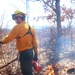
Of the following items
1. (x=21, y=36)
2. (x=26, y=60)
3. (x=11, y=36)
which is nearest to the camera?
(x=11, y=36)

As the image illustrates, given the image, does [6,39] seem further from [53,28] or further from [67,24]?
[67,24]

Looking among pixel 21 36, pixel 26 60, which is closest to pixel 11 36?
pixel 21 36

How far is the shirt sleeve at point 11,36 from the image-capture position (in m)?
4.32

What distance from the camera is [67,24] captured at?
44.6ft

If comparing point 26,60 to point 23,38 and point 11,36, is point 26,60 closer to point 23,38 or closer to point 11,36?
point 23,38

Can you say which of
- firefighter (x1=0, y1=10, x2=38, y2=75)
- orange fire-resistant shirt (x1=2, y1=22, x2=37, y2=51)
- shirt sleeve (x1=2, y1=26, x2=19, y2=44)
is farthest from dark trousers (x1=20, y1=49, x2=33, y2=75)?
shirt sleeve (x1=2, y1=26, x2=19, y2=44)

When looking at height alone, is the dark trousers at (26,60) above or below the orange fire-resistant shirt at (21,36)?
below

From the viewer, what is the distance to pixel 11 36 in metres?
4.34

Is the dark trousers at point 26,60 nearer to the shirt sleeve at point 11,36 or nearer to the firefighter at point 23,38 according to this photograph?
the firefighter at point 23,38

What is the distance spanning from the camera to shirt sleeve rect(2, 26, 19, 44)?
4.32 metres

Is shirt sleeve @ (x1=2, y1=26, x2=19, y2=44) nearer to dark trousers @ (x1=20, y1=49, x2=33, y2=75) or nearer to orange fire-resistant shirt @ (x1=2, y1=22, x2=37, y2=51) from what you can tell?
orange fire-resistant shirt @ (x1=2, y1=22, x2=37, y2=51)

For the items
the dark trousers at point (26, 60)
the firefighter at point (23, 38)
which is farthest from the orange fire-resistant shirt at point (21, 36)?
the dark trousers at point (26, 60)

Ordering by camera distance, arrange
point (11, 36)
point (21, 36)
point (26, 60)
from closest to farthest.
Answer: point (11, 36) < point (21, 36) < point (26, 60)

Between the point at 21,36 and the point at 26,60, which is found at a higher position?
the point at 21,36
